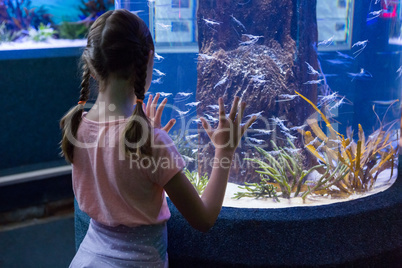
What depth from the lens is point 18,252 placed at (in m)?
3.11

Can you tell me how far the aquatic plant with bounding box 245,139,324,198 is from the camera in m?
1.91

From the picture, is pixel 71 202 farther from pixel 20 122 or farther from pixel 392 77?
pixel 392 77

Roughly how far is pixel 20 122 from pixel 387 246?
3.27m

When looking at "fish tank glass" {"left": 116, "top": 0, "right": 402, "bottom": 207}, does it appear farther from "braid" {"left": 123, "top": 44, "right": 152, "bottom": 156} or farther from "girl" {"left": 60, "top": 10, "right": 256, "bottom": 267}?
"braid" {"left": 123, "top": 44, "right": 152, "bottom": 156}

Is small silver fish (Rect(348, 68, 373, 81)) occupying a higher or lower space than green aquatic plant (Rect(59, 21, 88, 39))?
lower

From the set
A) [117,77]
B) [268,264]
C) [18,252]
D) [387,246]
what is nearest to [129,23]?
[117,77]

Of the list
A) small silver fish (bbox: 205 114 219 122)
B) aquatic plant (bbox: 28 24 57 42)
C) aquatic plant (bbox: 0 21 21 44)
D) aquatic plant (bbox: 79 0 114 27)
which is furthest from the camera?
aquatic plant (bbox: 79 0 114 27)

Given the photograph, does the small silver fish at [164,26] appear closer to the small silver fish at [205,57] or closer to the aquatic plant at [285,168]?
the small silver fish at [205,57]

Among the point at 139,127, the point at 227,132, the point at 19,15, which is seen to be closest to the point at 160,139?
the point at 139,127

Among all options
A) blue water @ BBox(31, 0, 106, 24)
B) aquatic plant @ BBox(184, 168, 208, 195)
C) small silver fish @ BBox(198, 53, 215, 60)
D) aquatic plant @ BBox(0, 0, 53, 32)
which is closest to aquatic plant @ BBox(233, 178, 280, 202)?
aquatic plant @ BBox(184, 168, 208, 195)

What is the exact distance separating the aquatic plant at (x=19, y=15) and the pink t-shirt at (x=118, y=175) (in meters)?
3.59

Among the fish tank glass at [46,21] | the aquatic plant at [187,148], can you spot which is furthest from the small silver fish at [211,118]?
the fish tank glass at [46,21]

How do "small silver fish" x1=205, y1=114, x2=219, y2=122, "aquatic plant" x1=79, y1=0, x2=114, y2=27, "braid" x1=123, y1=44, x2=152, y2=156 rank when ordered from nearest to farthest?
"braid" x1=123, y1=44, x2=152, y2=156 < "small silver fish" x1=205, y1=114, x2=219, y2=122 < "aquatic plant" x1=79, y1=0, x2=114, y2=27

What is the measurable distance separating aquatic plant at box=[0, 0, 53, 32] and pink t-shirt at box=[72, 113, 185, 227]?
3593 millimetres
